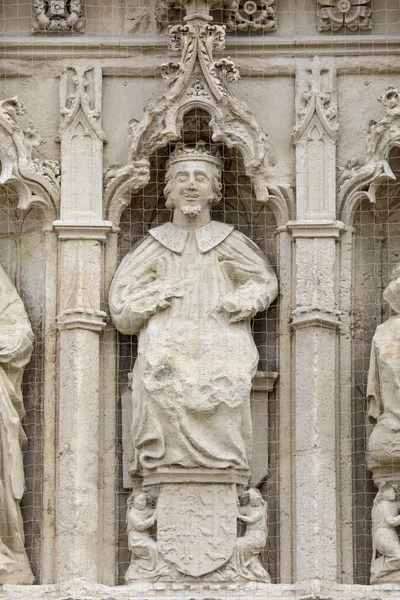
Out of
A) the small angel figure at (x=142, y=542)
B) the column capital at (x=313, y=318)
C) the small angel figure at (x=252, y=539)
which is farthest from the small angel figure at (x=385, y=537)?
the small angel figure at (x=142, y=542)

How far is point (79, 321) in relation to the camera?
17062 mm

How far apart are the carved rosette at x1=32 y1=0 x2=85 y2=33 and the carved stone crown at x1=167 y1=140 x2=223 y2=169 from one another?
91 cm

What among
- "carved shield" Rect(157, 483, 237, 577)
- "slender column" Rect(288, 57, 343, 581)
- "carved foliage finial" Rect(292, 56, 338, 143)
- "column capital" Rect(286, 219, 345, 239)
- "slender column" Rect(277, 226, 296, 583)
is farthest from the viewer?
"carved foliage finial" Rect(292, 56, 338, 143)

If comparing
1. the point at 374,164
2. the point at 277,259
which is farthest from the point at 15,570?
the point at 374,164

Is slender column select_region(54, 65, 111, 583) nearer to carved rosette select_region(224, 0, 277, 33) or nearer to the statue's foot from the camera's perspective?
the statue's foot

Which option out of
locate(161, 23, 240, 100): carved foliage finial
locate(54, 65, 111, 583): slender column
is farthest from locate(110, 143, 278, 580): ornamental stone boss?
locate(161, 23, 240, 100): carved foliage finial

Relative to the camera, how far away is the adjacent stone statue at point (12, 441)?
663 inches

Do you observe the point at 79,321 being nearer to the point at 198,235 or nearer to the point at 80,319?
the point at 80,319

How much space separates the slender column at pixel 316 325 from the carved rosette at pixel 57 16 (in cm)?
126

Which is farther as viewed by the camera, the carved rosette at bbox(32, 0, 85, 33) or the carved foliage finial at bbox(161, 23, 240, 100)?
the carved rosette at bbox(32, 0, 85, 33)

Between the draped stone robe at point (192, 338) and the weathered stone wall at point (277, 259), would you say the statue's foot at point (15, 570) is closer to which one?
the weathered stone wall at point (277, 259)

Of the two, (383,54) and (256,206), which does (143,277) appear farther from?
(383,54)

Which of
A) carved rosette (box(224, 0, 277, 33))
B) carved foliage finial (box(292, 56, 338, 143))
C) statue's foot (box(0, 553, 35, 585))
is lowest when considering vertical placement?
statue's foot (box(0, 553, 35, 585))

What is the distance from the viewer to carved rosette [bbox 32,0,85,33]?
57.7 ft
